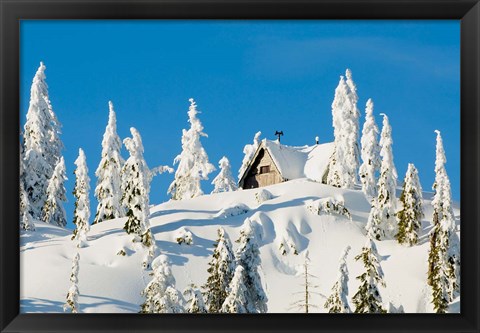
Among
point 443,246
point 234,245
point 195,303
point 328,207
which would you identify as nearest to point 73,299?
point 195,303

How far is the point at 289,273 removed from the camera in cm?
1888

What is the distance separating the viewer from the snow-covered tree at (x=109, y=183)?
71.9 feet

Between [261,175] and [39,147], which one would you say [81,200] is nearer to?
[39,147]

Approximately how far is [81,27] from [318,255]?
9410 mm

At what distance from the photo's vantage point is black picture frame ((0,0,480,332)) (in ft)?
23.5

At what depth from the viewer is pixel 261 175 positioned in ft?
94.2

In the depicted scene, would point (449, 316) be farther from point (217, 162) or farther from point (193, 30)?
point (217, 162)

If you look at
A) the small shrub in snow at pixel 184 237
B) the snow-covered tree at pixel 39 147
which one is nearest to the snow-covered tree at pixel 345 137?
the small shrub in snow at pixel 184 237

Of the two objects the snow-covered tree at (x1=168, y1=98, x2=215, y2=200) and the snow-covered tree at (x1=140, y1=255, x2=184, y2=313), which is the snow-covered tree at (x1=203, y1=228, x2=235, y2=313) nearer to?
the snow-covered tree at (x1=140, y1=255, x2=184, y2=313)

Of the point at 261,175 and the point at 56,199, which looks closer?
the point at 56,199

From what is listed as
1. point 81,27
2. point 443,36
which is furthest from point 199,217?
point 443,36

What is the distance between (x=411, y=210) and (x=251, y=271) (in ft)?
26.3

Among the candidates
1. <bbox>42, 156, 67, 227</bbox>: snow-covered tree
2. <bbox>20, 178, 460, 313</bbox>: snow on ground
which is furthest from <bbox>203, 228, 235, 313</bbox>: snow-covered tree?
<bbox>42, 156, 67, 227</bbox>: snow-covered tree

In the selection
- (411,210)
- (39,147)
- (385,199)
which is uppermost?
(39,147)
